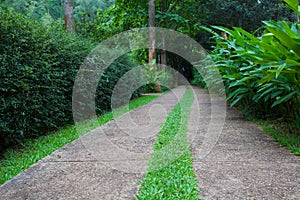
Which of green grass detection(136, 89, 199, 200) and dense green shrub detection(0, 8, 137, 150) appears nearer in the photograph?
green grass detection(136, 89, 199, 200)

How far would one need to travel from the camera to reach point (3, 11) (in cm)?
329

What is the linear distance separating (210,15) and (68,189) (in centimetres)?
1591

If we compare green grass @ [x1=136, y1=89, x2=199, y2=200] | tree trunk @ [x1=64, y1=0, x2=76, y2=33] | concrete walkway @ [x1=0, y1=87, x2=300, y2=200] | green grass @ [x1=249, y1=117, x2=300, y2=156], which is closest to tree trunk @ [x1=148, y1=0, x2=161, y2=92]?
tree trunk @ [x1=64, y1=0, x2=76, y2=33]

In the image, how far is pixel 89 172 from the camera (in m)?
2.20

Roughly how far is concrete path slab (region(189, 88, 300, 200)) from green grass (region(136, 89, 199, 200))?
2.9 inches

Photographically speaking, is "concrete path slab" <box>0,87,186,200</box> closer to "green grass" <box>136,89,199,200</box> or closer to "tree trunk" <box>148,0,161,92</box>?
"green grass" <box>136,89,199,200</box>

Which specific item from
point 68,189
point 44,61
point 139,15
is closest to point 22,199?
point 68,189

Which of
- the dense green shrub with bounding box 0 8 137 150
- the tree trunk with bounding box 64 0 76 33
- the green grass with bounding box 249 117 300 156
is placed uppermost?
the tree trunk with bounding box 64 0 76 33

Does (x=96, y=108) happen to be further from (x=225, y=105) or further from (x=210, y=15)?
(x=210, y=15)

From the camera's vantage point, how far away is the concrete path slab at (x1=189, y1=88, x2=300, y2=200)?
1.74 metres

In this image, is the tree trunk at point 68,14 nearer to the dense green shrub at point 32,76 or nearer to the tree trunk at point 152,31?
the dense green shrub at point 32,76

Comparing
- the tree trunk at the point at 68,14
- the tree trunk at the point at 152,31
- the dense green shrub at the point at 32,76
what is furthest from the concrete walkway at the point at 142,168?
the tree trunk at the point at 152,31

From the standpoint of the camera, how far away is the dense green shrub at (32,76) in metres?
3.09

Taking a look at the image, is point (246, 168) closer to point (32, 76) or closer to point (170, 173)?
point (170, 173)
